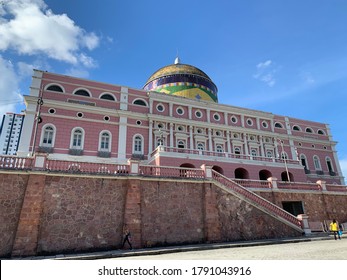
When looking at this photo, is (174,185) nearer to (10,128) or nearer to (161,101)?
(161,101)

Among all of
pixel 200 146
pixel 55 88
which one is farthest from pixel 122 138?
A: pixel 200 146

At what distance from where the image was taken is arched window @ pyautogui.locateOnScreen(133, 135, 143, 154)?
25019 mm

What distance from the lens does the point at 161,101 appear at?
28578 millimetres

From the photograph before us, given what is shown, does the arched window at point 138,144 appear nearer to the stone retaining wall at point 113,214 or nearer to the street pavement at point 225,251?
the stone retaining wall at point 113,214

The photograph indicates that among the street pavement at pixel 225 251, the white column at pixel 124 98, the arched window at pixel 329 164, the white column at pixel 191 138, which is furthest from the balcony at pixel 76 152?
the arched window at pixel 329 164

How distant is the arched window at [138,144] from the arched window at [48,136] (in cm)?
778

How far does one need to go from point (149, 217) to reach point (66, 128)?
14.0m

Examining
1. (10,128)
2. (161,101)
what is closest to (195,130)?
(161,101)

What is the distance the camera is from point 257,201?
16250mm

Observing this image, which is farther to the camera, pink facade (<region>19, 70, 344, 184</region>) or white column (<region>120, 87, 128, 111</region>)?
white column (<region>120, 87, 128, 111</region>)

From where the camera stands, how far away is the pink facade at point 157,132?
73.8 ft

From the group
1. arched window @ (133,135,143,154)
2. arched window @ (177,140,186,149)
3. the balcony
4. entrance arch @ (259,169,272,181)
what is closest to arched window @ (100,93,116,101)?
arched window @ (133,135,143,154)

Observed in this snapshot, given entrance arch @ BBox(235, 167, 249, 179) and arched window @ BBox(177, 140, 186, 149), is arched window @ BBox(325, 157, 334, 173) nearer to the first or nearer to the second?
entrance arch @ BBox(235, 167, 249, 179)

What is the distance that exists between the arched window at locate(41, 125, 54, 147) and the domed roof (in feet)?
53.4
